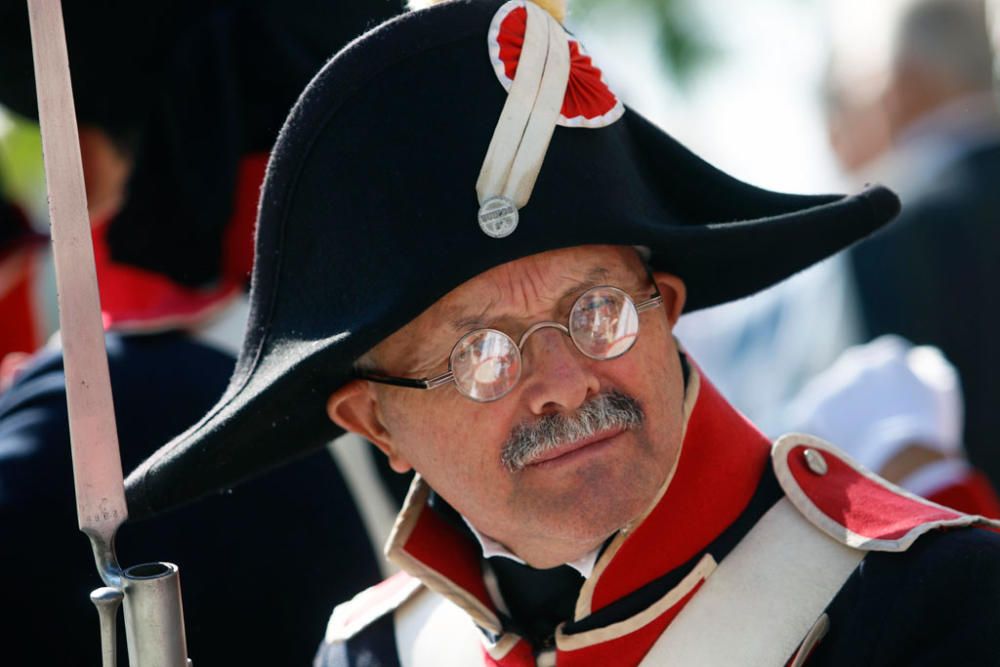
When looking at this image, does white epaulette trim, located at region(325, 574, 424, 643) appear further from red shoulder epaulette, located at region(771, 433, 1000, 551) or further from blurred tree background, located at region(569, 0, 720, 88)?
blurred tree background, located at region(569, 0, 720, 88)

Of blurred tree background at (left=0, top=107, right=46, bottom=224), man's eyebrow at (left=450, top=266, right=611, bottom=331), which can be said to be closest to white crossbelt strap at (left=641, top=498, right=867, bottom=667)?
man's eyebrow at (left=450, top=266, right=611, bottom=331)

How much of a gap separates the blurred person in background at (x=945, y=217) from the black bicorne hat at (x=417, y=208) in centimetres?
256

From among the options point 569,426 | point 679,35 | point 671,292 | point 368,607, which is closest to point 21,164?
point 679,35

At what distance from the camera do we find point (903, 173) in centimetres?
540

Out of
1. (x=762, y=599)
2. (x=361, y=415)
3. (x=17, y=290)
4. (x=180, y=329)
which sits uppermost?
(x=17, y=290)

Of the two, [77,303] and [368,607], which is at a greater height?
[77,303]

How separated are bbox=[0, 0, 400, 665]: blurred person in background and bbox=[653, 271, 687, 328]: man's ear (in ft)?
2.55

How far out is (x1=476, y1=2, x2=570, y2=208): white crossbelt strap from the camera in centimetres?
237

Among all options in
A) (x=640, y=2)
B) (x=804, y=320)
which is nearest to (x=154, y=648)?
(x=804, y=320)

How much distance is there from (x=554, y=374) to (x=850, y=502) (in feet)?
1.92

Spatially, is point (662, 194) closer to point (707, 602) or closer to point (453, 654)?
point (707, 602)

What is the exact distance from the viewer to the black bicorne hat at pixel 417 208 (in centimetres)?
238

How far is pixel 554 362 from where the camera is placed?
2.42 metres

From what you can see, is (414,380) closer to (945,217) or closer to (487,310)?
(487,310)
